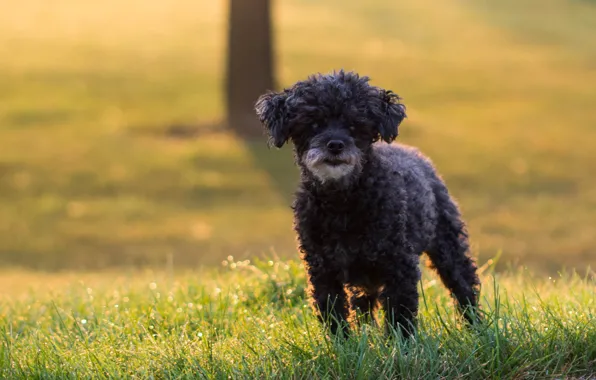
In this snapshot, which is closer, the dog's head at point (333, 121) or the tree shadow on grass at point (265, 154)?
the dog's head at point (333, 121)

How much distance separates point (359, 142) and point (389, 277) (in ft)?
2.88

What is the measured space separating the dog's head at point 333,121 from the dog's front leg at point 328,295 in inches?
25.5

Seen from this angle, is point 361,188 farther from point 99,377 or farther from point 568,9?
point 568,9

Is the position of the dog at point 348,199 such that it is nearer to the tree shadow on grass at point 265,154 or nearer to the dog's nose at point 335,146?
the dog's nose at point 335,146

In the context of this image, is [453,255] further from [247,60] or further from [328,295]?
[247,60]

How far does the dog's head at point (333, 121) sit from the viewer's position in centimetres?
606

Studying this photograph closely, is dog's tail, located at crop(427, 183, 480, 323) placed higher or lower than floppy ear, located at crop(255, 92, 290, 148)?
lower

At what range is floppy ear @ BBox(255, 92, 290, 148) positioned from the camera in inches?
251

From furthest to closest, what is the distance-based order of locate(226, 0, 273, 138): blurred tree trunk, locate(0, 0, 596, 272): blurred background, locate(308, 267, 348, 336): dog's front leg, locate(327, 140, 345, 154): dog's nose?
1. locate(226, 0, 273, 138): blurred tree trunk
2. locate(0, 0, 596, 272): blurred background
3. locate(308, 267, 348, 336): dog's front leg
4. locate(327, 140, 345, 154): dog's nose

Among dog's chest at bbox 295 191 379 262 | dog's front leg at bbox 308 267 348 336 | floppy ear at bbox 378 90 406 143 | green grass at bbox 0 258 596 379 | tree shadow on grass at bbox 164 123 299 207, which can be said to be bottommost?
tree shadow on grass at bbox 164 123 299 207

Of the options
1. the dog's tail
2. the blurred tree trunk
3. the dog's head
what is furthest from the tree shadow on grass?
the dog's head

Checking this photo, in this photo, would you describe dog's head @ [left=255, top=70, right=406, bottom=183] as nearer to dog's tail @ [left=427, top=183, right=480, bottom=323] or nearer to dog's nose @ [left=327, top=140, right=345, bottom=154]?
dog's nose @ [left=327, top=140, right=345, bottom=154]

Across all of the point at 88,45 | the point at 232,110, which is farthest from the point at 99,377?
the point at 88,45

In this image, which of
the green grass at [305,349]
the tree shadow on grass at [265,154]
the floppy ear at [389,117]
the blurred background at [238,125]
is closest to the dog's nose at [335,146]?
the floppy ear at [389,117]
